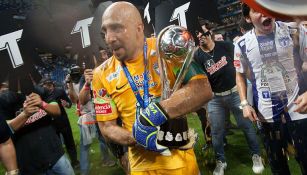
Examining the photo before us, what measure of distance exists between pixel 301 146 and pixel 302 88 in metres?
0.55

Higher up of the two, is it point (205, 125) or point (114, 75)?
point (114, 75)

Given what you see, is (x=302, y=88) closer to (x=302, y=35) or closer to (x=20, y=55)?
(x=302, y=35)

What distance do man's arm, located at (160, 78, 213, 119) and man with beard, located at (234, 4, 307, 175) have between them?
4.88 ft

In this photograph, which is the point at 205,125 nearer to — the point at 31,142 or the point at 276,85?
the point at 276,85

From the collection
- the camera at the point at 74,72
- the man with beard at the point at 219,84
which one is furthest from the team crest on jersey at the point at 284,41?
the camera at the point at 74,72

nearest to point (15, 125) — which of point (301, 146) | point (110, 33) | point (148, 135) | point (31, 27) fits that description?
point (31, 27)

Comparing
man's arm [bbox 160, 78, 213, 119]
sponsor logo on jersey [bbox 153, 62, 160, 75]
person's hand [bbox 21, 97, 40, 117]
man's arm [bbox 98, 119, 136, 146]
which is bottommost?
person's hand [bbox 21, 97, 40, 117]

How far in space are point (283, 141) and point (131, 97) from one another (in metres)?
1.79

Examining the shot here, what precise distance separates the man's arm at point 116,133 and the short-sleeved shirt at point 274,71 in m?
1.74

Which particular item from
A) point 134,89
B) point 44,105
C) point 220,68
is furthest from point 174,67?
point 220,68

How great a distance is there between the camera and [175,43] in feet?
5.63

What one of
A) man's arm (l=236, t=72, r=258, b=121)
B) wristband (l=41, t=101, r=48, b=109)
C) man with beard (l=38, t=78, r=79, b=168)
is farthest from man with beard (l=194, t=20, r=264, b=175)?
man with beard (l=38, t=78, r=79, b=168)

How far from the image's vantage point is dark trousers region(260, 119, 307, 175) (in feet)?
10.2

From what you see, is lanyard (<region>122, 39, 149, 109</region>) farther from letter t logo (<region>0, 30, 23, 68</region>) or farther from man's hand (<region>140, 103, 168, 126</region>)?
letter t logo (<region>0, 30, 23, 68</region>)
